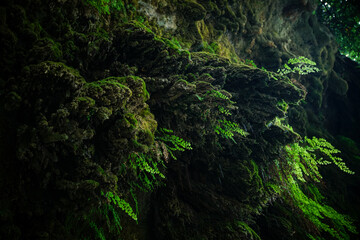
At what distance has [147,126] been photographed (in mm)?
2504

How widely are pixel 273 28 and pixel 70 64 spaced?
9348mm

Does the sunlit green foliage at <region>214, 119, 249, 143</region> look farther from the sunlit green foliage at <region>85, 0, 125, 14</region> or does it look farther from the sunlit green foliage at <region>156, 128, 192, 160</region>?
the sunlit green foliage at <region>85, 0, 125, 14</region>

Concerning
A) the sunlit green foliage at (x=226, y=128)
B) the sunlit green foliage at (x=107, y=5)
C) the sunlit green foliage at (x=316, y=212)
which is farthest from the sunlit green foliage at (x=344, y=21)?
the sunlit green foliage at (x=107, y=5)

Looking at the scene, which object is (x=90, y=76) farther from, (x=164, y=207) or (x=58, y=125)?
(x=164, y=207)

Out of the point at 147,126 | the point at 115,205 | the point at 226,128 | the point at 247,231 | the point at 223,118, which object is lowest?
the point at 115,205

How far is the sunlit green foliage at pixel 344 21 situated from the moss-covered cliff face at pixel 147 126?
176 inches

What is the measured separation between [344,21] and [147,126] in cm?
1341

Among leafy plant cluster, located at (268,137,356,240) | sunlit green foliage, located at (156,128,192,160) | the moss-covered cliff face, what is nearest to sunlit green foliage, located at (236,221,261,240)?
the moss-covered cliff face

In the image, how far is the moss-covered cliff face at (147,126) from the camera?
5.39 feet

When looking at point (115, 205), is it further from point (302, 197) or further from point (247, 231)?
point (302, 197)

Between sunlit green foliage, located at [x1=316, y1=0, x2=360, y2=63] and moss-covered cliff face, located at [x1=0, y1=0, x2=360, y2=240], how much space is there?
14.6 ft

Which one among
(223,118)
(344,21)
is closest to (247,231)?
(223,118)

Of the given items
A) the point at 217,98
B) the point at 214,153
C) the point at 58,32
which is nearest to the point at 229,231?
the point at 214,153

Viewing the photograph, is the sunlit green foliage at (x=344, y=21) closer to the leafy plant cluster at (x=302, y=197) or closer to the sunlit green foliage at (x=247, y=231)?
the leafy plant cluster at (x=302, y=197)
